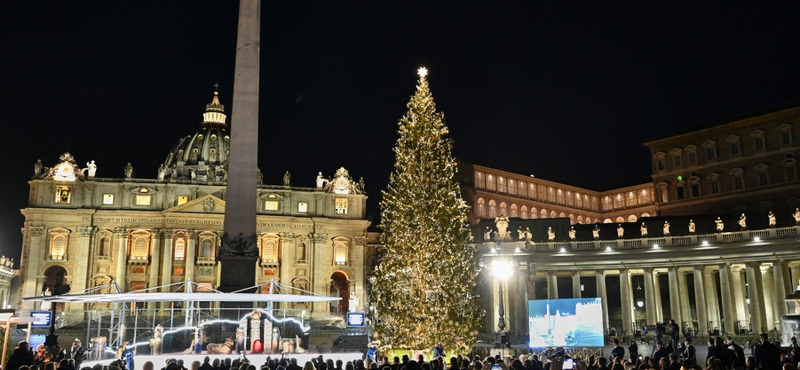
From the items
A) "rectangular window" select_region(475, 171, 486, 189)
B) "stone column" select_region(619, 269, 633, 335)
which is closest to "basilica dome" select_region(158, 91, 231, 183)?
"rectangular window" select_region(475, 171, 486, 189)

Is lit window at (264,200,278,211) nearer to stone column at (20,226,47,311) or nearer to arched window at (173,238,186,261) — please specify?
arched window at (173,238,186,261)

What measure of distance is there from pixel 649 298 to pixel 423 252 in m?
36.8

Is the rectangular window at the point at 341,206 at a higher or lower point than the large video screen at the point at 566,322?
higher

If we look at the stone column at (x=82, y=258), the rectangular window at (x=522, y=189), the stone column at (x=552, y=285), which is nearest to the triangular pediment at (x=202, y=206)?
the stone column at (x=82, y=258)

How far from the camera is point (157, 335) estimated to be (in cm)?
2539

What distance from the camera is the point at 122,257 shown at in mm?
84125

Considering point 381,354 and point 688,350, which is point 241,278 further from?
point 688,350

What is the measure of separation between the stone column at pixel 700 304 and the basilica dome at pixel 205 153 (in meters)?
67.3

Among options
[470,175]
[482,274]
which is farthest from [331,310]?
[482,274]

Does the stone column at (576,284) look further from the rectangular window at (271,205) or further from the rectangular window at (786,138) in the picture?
the rectangular window at (271,205)

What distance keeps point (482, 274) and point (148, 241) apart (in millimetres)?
48269

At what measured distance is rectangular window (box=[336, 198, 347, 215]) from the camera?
93.3m

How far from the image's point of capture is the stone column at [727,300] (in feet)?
168

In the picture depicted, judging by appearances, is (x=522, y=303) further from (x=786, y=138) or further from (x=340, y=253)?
(x=340, y=253)
